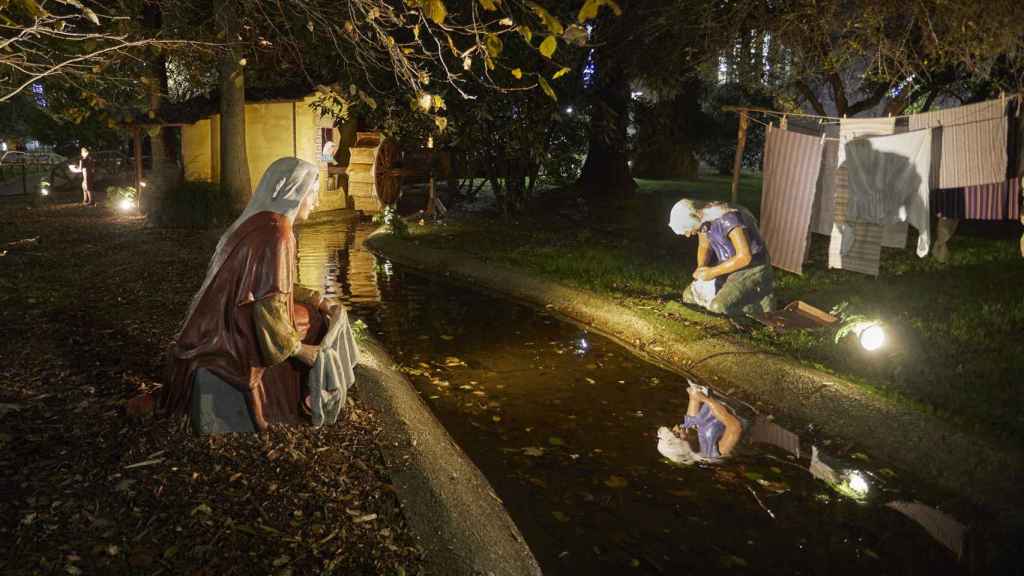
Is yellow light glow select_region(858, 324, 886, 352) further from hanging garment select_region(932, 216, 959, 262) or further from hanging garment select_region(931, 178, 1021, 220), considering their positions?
hanging garment select_region(932, 216, 959, 262)

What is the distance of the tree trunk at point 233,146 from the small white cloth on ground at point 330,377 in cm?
1443

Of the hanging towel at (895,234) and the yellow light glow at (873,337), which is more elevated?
the hanging towel at (895,234)

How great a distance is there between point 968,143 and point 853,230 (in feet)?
5.39

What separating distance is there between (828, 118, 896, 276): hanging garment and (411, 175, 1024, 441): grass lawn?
1.45ft

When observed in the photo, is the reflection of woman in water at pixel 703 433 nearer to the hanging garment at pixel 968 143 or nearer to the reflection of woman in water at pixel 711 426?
the reflection of woman in water at pixel 711 426

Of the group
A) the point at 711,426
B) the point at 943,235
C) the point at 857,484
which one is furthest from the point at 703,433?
the point at 943,235

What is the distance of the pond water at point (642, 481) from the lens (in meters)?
4.43

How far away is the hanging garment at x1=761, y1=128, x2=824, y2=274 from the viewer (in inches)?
382

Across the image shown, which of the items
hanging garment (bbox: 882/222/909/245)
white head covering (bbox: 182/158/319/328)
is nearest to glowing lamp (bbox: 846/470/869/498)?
white head covering (bbox: 182/158/319/328)

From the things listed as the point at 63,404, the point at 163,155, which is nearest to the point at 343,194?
the point at 163,155

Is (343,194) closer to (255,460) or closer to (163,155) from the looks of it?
(163,155)

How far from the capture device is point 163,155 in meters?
20.9

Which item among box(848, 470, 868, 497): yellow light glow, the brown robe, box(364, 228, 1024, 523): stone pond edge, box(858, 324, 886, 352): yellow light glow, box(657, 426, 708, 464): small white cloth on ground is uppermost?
the brown robe

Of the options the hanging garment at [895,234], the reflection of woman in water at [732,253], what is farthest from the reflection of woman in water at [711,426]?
the hanging garment at [895,234]
